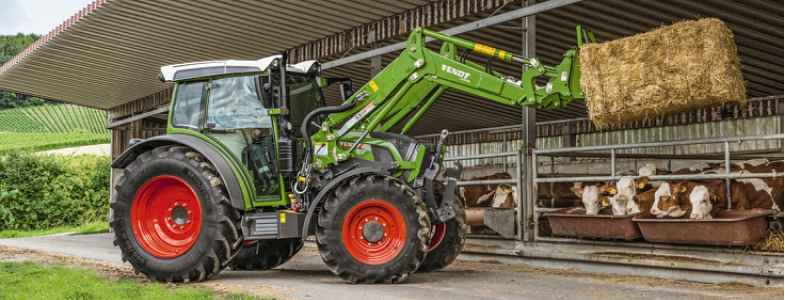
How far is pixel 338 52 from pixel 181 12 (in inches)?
112

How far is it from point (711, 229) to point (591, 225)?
55.3 inches

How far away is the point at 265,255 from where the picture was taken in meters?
7.72

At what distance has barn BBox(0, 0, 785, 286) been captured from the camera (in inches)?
281

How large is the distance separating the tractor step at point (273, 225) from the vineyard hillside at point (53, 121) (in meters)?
44.0

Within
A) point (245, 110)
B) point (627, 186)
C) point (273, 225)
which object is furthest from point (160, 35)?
point (627, 186)

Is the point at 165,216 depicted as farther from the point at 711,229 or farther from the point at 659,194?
the point at 711,229

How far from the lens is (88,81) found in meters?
16.9

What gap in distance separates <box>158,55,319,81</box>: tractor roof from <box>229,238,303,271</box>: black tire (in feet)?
6.63

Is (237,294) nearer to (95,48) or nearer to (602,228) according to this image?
(602,228)

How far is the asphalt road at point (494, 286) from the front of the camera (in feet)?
17.6

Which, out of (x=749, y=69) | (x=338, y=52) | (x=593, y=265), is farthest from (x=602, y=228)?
(x=749, y=69)

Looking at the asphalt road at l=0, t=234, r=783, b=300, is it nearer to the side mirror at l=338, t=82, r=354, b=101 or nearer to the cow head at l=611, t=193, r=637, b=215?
the cow head at l=611, t=193, r=637, b=215

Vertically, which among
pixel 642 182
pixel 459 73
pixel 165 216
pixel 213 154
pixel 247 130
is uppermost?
pixel 459 73

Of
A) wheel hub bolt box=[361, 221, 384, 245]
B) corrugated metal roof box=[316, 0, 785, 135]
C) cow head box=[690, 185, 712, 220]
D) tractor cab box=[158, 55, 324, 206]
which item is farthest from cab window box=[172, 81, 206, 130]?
cow head box=[690, 185, 712, 220]
